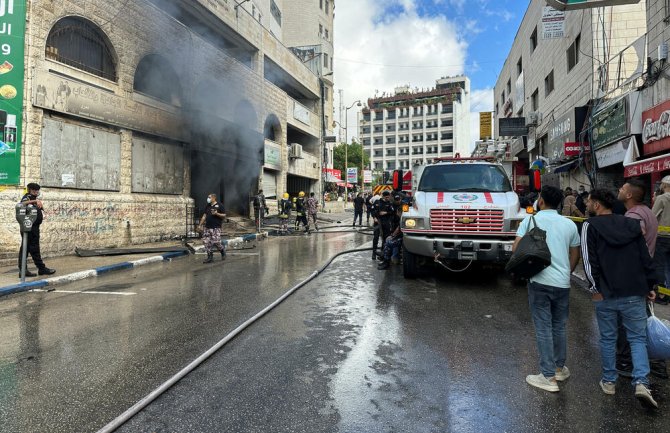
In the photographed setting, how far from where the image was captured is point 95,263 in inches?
355

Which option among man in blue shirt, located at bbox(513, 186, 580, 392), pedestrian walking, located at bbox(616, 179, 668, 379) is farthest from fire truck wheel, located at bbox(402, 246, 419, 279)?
man in blue shirt, located at bbox(513, 186, 580, 392)

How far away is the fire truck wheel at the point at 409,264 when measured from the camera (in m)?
6.99

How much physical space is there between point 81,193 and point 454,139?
8520cm

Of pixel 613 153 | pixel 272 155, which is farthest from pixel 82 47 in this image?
pixel 613 153

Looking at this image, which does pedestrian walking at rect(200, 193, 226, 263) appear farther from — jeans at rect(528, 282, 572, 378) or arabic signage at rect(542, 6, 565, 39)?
arabic signage at rect(542, 6, 565, 39)

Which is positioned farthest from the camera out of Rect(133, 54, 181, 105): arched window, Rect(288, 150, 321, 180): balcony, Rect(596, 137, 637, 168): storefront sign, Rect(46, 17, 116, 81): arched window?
Rect(288, 150, 321, 180): balcony

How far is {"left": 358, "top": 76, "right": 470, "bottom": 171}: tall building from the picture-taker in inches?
3509

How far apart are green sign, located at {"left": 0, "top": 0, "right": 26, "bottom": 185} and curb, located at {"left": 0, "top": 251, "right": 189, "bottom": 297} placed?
9.96 feet

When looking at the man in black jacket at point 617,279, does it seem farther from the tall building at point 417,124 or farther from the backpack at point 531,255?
the tall building at point 417,124

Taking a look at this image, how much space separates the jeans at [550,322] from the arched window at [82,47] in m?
11.7

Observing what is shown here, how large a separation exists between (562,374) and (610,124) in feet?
34.8

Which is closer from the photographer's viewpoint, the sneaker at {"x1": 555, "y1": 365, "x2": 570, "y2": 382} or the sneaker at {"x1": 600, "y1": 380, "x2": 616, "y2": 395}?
the sneaker at {"x1": 600, "y1": 380, "x2": 616, "y2": 395}

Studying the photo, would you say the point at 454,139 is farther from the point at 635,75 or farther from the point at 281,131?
the point at 635,75

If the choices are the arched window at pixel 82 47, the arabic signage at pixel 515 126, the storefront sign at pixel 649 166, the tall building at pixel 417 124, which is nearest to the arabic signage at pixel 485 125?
the arabic signage at pixel 515 126
